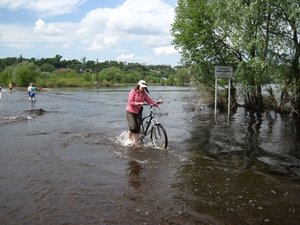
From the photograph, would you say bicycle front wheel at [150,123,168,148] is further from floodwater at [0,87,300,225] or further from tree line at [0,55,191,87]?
tree line at [0,55,191,87]

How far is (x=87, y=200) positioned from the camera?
6.70 m

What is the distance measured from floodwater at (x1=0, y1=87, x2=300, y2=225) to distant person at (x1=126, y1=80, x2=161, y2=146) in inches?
22.3

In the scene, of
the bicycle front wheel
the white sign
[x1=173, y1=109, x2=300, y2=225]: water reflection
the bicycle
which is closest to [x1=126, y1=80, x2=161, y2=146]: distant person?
the bicycle

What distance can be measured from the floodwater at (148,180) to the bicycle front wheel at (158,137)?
286 mm

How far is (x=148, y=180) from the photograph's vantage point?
26.2ft

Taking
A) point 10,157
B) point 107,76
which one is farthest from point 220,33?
point 107,76

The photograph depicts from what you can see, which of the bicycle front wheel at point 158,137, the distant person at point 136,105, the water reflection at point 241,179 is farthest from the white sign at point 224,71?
the bicycle front wheel at point 158,137

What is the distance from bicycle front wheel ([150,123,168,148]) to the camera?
1134cm

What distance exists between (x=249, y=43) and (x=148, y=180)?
11.8 meters

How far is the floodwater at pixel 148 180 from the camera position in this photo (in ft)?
19.7

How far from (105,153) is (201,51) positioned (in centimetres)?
1551

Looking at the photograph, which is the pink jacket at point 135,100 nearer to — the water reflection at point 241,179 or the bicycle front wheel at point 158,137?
the bicycle front wheel at point 158,137

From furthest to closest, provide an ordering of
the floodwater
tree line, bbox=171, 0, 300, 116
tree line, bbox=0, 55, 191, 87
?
tree line, bbox=0, 55, 191, 87, tree line, bbox=171, 0, 300, 116, the floodwater

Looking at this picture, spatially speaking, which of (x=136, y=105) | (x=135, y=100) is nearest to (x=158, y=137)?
(x=136, y=105)
